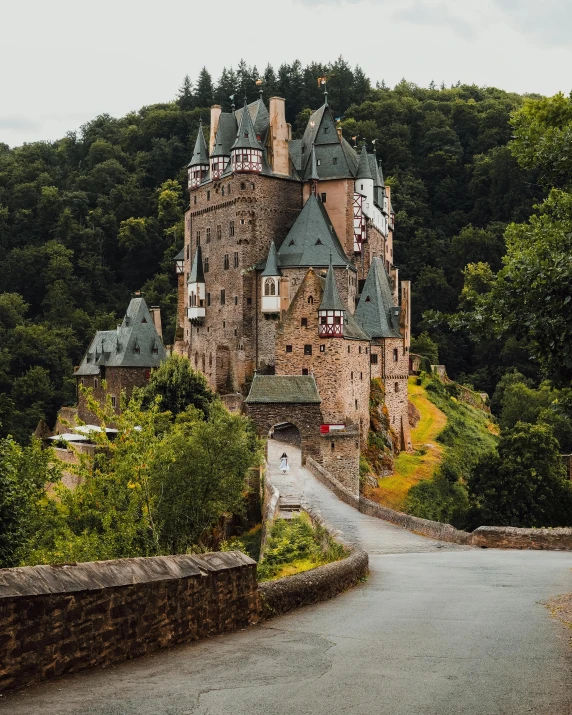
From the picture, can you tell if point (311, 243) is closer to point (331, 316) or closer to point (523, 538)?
point (331, 316)

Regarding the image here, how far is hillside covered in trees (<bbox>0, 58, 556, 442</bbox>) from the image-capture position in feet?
320

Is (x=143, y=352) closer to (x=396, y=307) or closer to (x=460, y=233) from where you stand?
(x=396, y=307)

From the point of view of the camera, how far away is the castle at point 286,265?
57500 millimetres

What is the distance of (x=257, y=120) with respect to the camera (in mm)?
70812

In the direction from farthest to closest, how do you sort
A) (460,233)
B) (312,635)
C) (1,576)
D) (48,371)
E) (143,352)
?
(460,233)
(48,371)
(143,352)
(312,635)
(1,576)

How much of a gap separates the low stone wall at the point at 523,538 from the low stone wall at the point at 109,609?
14.7 metres

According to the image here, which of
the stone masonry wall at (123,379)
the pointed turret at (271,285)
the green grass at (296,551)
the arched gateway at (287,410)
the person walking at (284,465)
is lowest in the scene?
the green grass at (296,551)

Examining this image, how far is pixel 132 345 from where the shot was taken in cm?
7056

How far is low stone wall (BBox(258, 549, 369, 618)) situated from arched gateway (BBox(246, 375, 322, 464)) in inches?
1206

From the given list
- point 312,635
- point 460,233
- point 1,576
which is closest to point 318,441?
point 312,635

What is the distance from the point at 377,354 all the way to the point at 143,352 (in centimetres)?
1636

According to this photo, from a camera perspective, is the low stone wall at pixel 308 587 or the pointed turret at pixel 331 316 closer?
the low stone wall at pixel 308 587

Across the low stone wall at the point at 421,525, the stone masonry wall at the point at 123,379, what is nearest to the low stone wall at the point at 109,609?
the low stone wall at the point at 421,525

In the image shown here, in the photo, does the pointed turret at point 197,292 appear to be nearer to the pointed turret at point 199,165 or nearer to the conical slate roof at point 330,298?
the pointed turret at point 199,165
